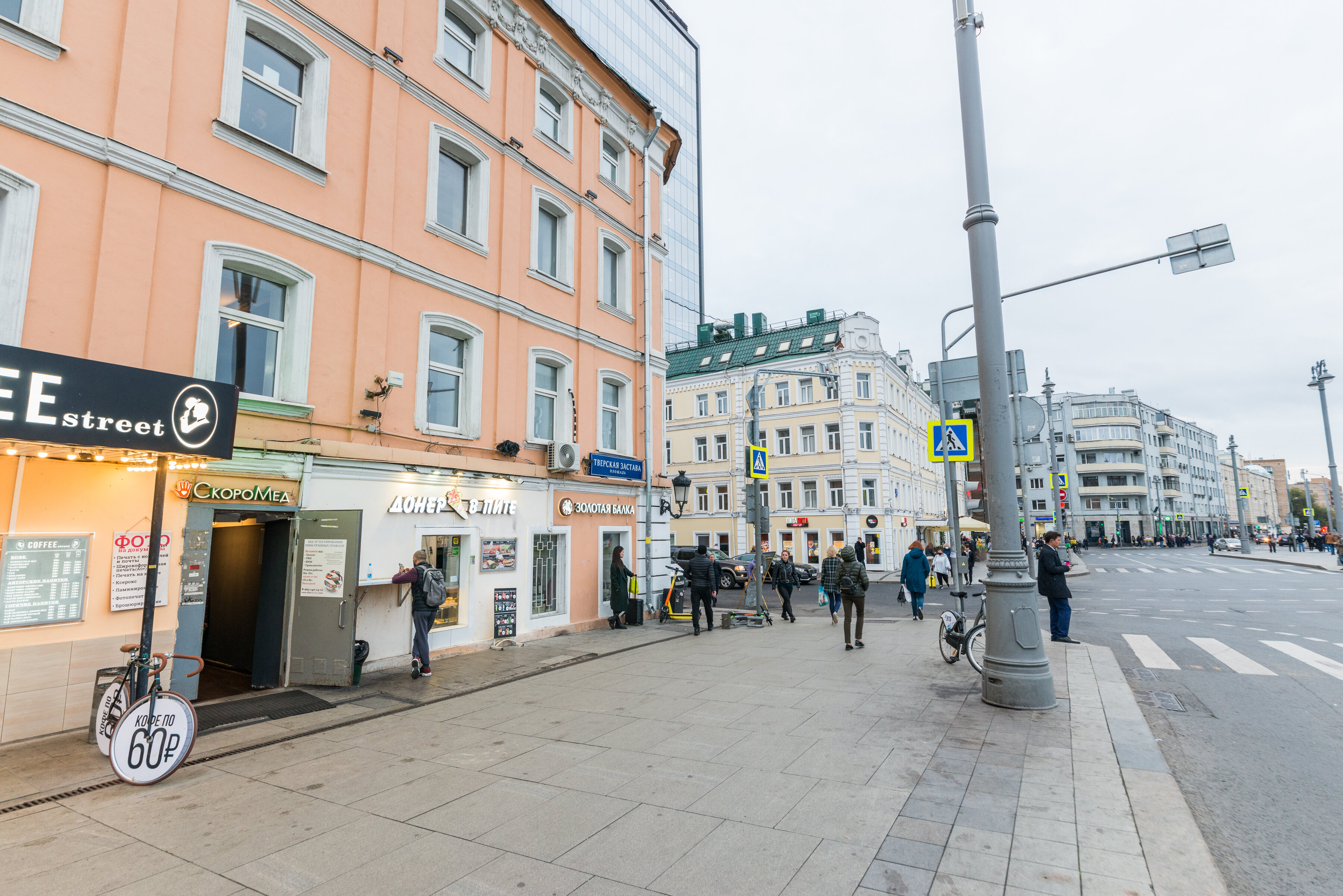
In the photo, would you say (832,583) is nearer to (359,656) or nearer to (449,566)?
(449,566)

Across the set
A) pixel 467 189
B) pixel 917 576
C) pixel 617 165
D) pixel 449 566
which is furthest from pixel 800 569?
pixel 467 189

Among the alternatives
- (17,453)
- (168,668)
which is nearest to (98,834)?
(168,668)

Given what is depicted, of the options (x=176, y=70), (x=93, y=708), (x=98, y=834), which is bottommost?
(x=98, y=834)

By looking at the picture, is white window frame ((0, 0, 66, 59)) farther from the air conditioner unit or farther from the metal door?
the air conditioner unit

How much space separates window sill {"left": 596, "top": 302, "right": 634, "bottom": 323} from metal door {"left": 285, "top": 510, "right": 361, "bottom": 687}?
8.55 m

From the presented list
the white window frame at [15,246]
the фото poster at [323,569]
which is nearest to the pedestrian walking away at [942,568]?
the фото poster at [323,569]

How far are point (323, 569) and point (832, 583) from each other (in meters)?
11.9

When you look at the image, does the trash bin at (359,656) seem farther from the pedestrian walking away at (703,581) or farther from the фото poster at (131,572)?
the pedestrian walking away at (703,581)

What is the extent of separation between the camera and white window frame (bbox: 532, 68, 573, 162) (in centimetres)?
1422

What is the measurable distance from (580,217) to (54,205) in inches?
387

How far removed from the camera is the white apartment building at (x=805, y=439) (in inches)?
1427

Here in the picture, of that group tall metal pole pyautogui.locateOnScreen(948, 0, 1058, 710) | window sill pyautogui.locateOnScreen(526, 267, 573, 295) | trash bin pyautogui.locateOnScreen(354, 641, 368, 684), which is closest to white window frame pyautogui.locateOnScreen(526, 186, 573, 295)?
window sill pyautogui.locateOnScreen(526, 267, 573, 295)

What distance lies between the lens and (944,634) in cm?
998

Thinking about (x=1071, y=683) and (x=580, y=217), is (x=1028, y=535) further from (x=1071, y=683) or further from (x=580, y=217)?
(x=580, y=217)
